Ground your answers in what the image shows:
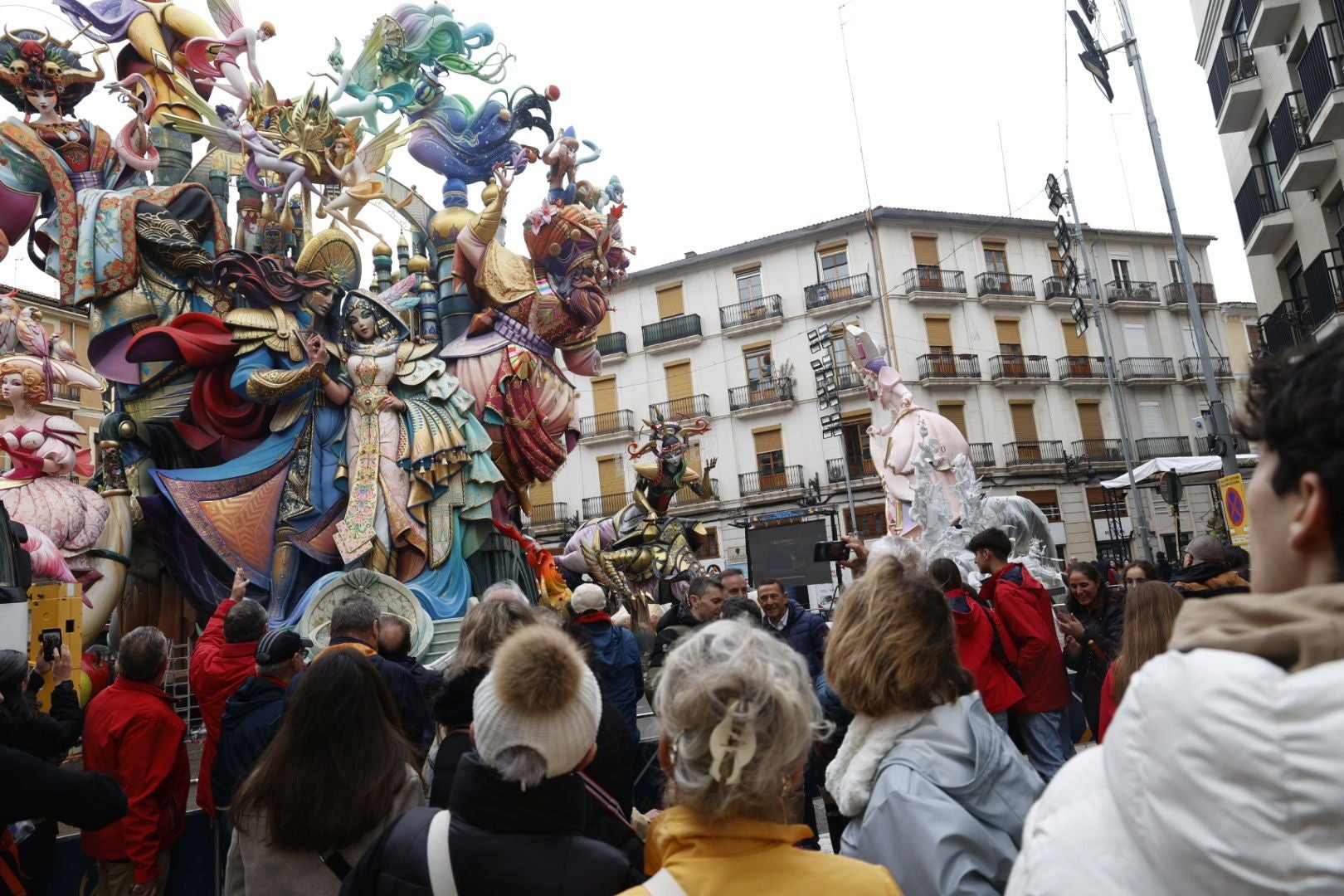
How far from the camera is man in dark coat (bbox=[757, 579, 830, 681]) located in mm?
4859

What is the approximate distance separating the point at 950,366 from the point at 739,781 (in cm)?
3351

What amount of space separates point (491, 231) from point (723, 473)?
2111 cm

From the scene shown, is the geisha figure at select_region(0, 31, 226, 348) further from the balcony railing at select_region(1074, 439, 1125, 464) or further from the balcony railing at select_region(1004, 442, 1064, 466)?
the balcony railing at select_region(1074, 439, 1125, 464)

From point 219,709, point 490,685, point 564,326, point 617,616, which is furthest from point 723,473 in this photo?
point 490,685

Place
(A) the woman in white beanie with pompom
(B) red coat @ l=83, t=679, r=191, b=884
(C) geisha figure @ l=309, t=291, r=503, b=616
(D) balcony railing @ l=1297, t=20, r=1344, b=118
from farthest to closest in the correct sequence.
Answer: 1. (D) balcony railing @ l=1297, t=20, r=1344, b=118
2. (C) geisha figure @ l=309, t=291, r=503, b=616
3. (B) red coat @ l=83, t=679, r=191, b=884
4. (A) the woman in white beanie with pompom

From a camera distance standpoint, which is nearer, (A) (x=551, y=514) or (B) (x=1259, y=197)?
(B) (x=1259, y=197)

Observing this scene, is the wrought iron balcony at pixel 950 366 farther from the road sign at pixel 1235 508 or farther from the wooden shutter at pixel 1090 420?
the road sign at pixel 1235 508

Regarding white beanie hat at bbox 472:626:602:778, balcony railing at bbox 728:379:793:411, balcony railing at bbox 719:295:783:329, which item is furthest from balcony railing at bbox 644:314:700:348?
white beanie hat at bbox 472:626:602:778

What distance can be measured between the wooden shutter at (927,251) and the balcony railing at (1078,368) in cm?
592

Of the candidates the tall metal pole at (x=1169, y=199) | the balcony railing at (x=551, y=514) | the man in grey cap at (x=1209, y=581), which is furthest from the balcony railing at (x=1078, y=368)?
the man in grey cap at (x=1209, y=581)

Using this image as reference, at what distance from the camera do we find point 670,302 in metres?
36.6

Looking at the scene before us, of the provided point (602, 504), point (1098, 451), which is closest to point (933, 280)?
point (1098, 451)

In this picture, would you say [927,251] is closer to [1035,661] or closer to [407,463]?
[407,463]

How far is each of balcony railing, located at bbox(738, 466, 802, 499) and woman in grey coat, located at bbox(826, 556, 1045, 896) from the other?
3048cm
